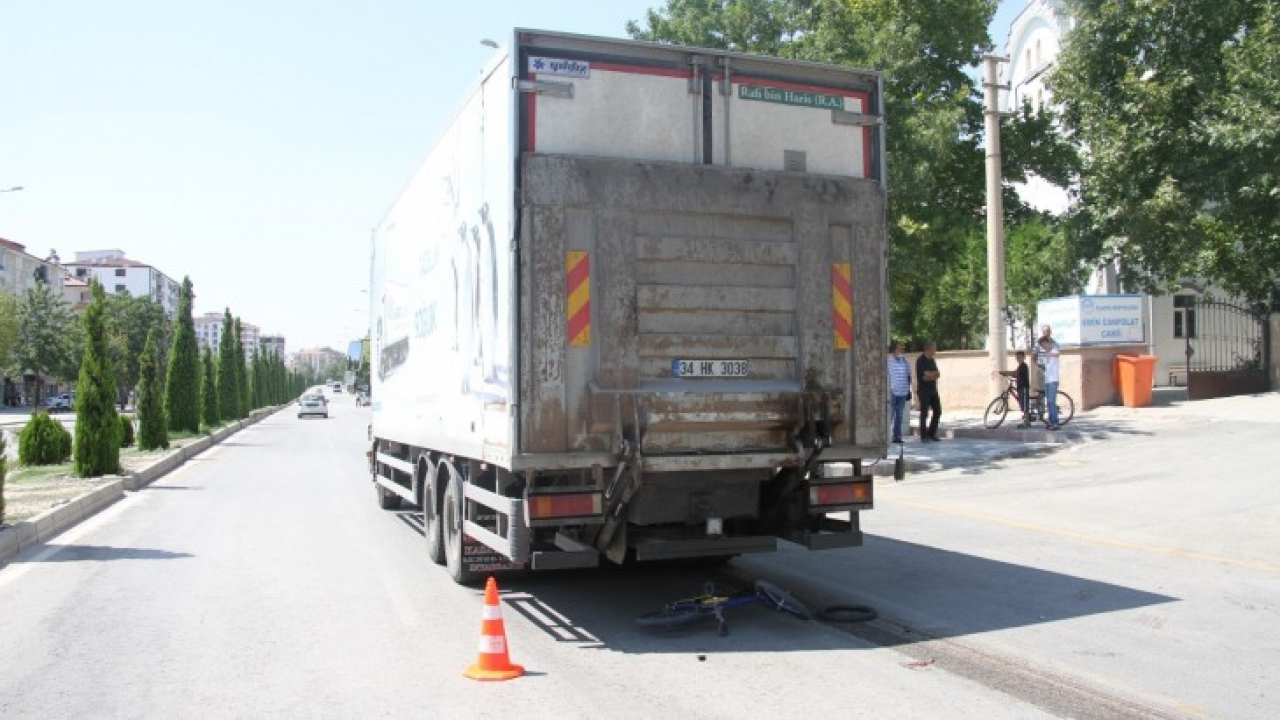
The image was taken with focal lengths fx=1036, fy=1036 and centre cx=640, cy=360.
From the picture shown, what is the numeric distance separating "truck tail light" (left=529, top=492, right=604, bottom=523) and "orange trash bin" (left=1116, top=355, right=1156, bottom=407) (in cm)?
1625

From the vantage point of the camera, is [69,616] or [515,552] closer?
[515,552]

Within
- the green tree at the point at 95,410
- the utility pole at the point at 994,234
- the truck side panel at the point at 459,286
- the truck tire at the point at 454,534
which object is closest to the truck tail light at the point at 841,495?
the truck side panel at the point at 459,286

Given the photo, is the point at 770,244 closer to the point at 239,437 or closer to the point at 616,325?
the point at 616,325

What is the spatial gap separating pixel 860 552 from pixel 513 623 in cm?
365

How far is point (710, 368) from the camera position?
6602mm

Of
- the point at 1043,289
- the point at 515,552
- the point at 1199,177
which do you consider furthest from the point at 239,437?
the point at 515,552

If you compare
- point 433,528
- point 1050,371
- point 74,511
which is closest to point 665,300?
point 433,528

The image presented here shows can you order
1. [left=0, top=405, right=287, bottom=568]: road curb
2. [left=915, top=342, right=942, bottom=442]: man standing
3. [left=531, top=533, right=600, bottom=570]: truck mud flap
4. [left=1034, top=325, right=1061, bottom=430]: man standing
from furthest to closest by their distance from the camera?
[left=915, top=342, right=942, bottom=442]: man standing, [left=1034, top=325, right=1061, bottom=430]: man standing, [left=0, top=405, right=287, bottom=568]: road curb, [left=531, top=533, right=600, bottom=570]: truck mud flap

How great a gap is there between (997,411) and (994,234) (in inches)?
133

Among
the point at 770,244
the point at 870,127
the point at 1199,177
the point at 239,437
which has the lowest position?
the point at 239,437

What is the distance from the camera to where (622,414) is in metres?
6.33

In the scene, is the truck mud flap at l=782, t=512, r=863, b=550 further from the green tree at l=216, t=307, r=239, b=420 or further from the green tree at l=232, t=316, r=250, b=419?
the green tree at l=232, t=316, r=250, b=419

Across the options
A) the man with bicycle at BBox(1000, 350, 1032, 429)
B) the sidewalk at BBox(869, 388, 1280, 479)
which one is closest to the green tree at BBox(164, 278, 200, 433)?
the sidewalk at BBox(869, 388, 1280, 479)

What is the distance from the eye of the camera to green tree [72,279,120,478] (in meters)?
18.2
